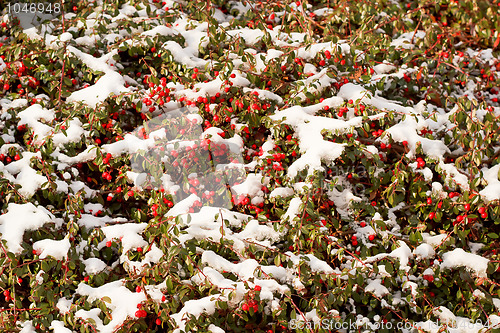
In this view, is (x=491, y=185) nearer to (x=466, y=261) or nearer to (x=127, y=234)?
(x=466, y=261)

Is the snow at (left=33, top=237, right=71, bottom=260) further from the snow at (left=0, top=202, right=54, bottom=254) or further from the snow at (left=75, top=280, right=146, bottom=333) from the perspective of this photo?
the snow at (left=75, top=280, right=146, bottom=333)

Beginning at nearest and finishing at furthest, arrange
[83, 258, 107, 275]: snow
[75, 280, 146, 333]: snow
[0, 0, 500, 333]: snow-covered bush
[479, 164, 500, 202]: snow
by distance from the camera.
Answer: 1. [75, 280, 146, 333]: snow
2. [0, 0, 500, 333]: snow-covered bush
3. [83, 258, 107, 275]: snow
4. [479, 164, 500, 202]: snow

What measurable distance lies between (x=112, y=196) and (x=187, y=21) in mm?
1793

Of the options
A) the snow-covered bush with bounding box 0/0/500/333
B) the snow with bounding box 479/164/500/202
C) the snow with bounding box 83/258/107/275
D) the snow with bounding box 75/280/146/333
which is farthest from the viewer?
the snow with bounding box 479/164/500/202

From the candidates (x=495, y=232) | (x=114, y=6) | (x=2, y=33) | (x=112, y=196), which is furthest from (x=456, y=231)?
(x=2, y=33)

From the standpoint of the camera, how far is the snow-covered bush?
9.77ft

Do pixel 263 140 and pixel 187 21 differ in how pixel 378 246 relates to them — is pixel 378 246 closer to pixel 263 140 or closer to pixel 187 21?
pixel 263 140

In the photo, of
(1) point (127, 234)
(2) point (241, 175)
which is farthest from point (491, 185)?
(1) point (127, 234)

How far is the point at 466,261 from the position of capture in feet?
10.4

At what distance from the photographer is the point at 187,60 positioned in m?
3.98

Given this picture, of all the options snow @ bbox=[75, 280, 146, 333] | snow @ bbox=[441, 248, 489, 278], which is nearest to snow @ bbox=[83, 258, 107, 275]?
snow @ bbox=[75, 280, 146, 333]

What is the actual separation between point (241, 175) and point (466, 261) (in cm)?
163

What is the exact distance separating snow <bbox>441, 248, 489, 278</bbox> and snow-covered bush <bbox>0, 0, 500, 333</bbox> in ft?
0.04

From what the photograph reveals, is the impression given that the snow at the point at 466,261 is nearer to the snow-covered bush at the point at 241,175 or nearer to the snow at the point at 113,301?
the snow-covered bush at the point at 241,175
